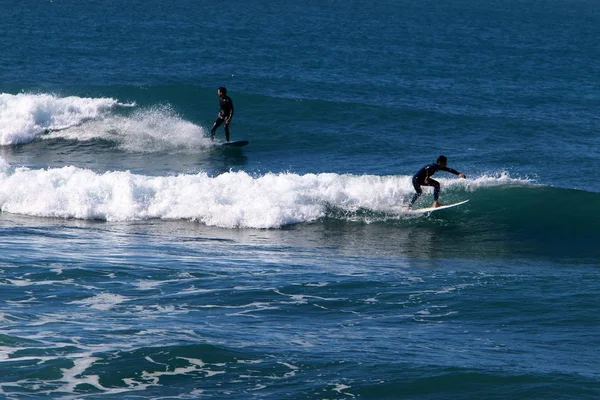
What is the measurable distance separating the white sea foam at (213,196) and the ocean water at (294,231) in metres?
0.06

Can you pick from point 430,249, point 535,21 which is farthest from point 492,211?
point 535,21

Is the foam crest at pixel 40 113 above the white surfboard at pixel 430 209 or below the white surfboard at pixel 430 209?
above

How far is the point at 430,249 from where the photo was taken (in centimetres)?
1916

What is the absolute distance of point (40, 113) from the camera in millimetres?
32312

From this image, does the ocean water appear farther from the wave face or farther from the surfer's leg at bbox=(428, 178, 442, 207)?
the surfer's leg at bbox=(428, 178, 442, 207)

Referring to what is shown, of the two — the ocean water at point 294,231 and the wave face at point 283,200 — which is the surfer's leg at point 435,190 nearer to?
the ocean water at point 294,231

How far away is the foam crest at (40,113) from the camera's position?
30.6 meters

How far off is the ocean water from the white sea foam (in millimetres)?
58

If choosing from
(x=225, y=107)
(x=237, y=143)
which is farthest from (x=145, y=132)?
(x=225, y=107)

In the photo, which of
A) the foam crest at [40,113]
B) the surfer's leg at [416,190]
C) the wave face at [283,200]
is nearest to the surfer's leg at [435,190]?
the surfer's leg at [416,190]

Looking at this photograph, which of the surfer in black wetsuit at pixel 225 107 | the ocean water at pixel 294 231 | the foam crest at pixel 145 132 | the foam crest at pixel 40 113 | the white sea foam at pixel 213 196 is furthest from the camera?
the foam crest at pixel 40 113

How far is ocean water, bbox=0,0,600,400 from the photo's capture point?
472 inches

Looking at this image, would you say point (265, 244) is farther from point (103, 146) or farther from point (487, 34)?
point (487, 34)

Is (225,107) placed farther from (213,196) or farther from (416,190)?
(416,190)
